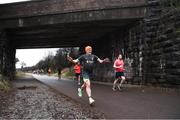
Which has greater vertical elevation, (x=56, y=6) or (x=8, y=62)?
(x=56, y=6)

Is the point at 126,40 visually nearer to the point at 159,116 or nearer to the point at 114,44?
the point at 114,44

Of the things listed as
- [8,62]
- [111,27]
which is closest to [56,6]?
[111,27]

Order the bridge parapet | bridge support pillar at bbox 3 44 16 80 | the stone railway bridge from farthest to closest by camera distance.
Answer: bridge support pillar at bbox 3 44 16 80 < the bridge parapet < the stone railway bridge

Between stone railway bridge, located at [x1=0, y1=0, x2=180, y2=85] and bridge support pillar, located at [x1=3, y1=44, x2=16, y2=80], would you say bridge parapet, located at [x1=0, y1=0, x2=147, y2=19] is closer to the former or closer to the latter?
stone railway bridge, located at [x1=0, y1=0, x2=180, y2=85]

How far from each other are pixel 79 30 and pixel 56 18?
13.9ft

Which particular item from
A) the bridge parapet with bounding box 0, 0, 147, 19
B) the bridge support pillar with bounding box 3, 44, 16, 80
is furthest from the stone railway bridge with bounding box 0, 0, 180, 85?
the bridge support pillar with bounding box 3, 44, 16, 80

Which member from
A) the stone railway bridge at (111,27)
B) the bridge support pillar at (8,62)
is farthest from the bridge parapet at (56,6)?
the bridge support pillar at (8,62)

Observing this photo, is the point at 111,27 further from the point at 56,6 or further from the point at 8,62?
the point at 8,62

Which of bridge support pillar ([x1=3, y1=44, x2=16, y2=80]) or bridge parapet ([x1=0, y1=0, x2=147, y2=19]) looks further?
bridge support pillar ([x1=3, y1=44, x2=16, y2=80])

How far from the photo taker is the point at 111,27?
1121 inches

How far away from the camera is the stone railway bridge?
67.0 feet

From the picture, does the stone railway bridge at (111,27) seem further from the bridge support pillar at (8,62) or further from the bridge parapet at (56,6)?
the bridge support pillar at (8,62)

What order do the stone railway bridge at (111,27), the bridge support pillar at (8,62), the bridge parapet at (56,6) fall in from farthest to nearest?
the bridge support pillar at (8,62)
the bridge parapet at (56,6)
the stone railway bridge at (111,27)

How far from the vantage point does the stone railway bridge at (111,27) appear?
2042 cm
